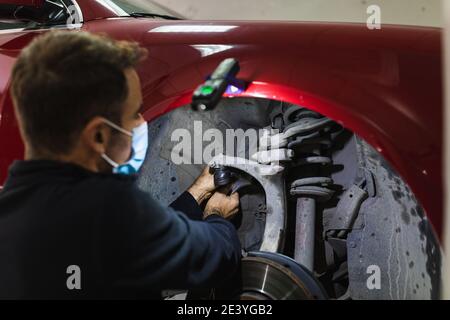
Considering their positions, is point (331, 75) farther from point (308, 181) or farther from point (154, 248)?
point (154, 248)

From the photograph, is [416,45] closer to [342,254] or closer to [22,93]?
[342,254]

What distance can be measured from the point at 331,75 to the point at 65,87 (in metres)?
0.58

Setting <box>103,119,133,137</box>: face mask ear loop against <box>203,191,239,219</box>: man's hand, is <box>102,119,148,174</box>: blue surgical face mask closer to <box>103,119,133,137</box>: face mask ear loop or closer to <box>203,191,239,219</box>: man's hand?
<box>103,119,133,137</box>: face mask ear loop

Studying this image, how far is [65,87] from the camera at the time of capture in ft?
2.85

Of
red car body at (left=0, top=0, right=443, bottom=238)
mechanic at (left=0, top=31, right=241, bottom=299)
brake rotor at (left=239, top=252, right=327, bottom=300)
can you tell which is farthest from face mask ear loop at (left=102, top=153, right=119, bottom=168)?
brake rotor at (left=239, top=252, right=327, bottom=300)

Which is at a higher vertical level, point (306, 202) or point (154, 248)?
point (306, 202)

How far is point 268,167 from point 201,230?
35 cm

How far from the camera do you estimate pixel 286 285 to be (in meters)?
1.16

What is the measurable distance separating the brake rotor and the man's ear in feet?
1.54

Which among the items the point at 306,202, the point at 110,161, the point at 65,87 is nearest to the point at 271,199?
the point at 306,202

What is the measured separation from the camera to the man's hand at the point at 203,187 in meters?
1.33

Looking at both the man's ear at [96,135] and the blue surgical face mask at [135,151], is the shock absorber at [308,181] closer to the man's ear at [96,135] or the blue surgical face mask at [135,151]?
the blue surgical face mask at [135,151]

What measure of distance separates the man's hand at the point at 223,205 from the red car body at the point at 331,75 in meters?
0.27

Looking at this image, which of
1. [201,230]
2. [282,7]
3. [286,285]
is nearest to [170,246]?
[201,230]
